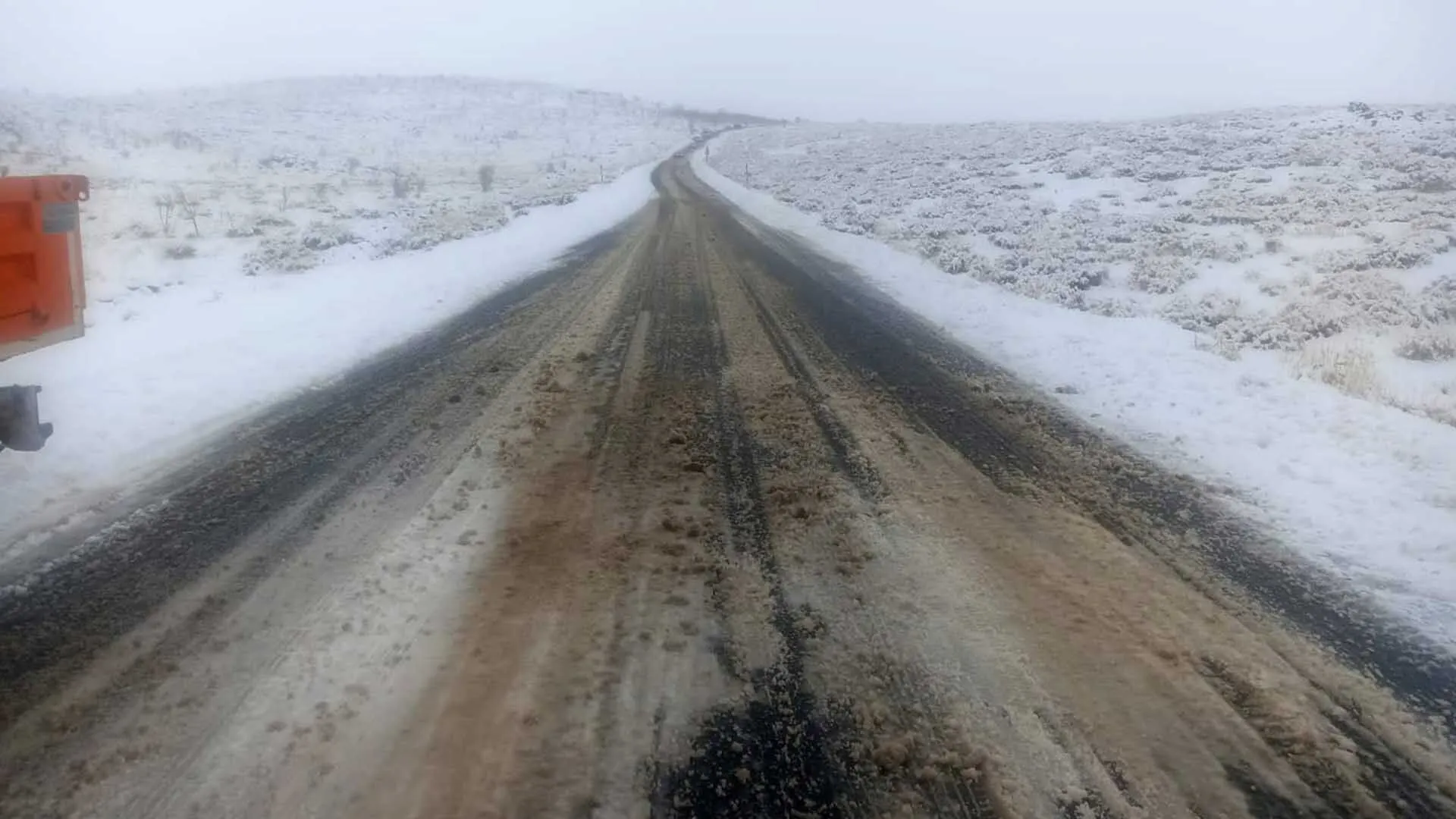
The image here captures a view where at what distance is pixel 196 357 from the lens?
8102 millimetres

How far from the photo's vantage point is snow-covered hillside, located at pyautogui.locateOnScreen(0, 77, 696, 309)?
14.4 meters

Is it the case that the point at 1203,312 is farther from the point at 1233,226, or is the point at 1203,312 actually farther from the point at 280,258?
the point at 280,258

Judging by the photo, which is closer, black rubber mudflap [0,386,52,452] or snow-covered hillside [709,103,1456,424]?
black rubber mudflap [0,386,52,452]

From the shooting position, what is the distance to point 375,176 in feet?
100

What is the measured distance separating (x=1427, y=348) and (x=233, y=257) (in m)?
16.1

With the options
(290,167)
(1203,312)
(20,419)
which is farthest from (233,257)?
(290,167)

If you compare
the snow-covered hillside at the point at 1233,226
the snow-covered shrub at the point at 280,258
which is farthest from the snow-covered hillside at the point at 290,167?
the snow-covered hillside at the point at 1233,226

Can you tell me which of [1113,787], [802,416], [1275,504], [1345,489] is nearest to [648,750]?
[1113,787]

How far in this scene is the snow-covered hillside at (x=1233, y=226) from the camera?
362 inches

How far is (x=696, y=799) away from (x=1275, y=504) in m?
4.45

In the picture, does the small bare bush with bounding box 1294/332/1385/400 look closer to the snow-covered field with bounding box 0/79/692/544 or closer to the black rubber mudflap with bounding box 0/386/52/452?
the snow-covered field with bounding box 0/79/692/544

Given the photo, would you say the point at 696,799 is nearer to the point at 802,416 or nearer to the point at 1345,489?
the point at 802,416

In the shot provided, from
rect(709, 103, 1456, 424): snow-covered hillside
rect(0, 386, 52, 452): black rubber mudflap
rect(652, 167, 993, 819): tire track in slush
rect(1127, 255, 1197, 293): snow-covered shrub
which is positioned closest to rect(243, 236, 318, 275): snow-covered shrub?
rect(0, 386, 52, 452): black rubber mudflap

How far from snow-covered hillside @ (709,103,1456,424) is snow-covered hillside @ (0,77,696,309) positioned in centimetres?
1034
